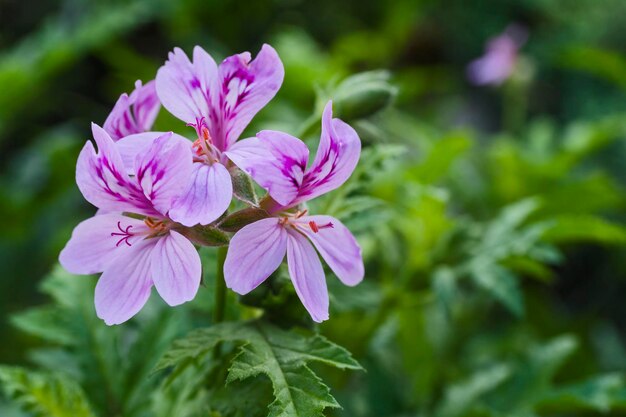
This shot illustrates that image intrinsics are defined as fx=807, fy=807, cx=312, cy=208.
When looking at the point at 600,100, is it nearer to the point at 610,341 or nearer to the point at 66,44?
the point at 610,341

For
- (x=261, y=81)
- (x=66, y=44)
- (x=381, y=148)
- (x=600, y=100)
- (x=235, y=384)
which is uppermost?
(x=600, y=100)

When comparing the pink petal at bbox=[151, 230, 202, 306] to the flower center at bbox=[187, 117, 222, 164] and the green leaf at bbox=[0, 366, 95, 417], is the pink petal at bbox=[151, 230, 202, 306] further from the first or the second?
the green leaf at bbox=[0, 366, 95, 417]

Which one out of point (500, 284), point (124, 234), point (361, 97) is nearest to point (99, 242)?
point (124, 234)

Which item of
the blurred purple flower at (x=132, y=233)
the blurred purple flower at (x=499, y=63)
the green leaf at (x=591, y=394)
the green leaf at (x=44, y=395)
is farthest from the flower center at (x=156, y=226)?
the blurred purple flower at (x=499, y=63)

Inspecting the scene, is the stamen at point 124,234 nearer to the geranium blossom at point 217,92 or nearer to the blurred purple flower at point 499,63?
the geranium blossom at point 217,92

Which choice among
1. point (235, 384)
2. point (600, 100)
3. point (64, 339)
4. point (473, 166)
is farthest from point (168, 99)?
point (600, 100)

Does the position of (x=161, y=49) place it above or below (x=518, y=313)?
above

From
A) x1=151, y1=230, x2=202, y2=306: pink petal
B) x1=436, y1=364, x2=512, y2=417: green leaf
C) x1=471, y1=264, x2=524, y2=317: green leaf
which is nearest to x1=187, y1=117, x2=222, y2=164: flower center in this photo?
x1=151, y1=230, x2=202, y2=306: pink petal
